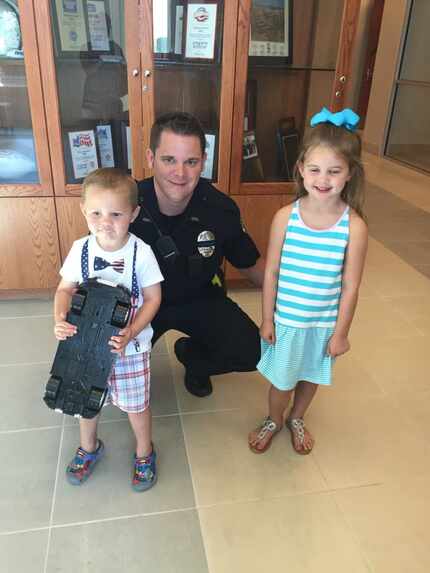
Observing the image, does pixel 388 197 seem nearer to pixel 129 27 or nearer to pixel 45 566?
pixel 129 27

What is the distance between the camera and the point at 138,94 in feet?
7.25

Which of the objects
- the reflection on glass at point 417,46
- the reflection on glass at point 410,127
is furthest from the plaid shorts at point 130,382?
the reflection on glass at point 417,46

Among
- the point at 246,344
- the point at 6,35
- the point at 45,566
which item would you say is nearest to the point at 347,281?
the point at 246,344

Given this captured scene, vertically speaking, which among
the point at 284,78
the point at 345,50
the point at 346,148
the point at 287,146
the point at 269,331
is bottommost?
the point at 269,331

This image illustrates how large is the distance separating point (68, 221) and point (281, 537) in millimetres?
1724

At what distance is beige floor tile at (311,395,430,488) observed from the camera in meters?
1.61

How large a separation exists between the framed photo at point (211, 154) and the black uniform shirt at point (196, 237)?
2.27 ft

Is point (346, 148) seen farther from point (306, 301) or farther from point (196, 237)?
point (196, 237)

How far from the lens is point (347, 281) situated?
4.57ft

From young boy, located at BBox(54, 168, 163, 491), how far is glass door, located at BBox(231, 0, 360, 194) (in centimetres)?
127

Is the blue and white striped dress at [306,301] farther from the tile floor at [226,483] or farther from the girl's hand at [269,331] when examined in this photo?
the tile floor at [226,483]

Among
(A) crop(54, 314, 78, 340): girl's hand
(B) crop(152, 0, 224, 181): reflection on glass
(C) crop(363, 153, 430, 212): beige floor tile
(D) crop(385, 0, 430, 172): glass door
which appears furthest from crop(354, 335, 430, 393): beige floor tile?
(D) crop(385, 0, 430, 172): glass door

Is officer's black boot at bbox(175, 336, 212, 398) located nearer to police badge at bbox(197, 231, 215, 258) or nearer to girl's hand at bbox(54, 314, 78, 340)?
police badge at bbox(197, 231, 215, 258)

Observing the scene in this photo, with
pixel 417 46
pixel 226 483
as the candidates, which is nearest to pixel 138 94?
pixel 226 483
